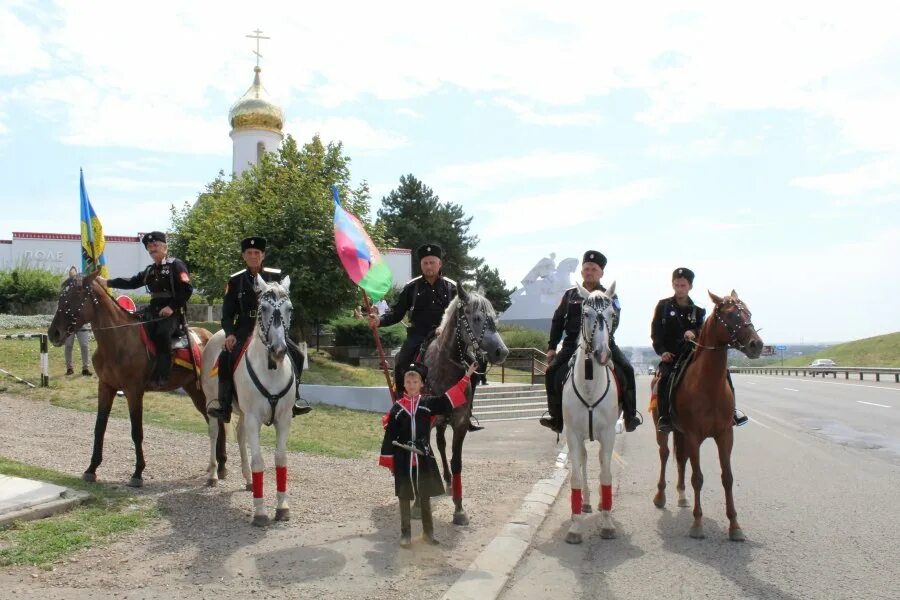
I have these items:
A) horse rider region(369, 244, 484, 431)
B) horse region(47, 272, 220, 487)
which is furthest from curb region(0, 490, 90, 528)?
horse rider region(369, 244, 484, 431)

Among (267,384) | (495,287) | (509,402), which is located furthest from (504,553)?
(495,287)

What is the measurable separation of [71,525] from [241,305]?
8.86ft

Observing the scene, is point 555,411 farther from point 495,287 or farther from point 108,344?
point 495,287

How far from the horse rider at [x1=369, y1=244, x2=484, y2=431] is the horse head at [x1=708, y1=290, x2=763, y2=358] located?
9.08 feet

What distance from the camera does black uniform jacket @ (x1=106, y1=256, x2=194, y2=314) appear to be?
904 centimetres

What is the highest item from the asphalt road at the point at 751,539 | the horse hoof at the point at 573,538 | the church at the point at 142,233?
the church at the point at 142,233

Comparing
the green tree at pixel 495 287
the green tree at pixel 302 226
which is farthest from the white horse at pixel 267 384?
the green tree at pixel 495 287

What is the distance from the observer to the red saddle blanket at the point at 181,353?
8789 mm

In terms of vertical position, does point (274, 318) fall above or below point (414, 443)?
above

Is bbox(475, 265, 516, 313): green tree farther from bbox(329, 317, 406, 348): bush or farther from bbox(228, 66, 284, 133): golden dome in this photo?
bbox(329, 317, 406, 348): bush

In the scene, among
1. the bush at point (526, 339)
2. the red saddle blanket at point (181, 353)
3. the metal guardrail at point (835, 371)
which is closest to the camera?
the red saddle blanket at point (181, 353)

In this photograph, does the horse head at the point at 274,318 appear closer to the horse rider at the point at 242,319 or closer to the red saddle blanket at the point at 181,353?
the horse rider at the point at 242,319

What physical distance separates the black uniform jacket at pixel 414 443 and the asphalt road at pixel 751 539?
1.11 meters

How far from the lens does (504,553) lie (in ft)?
20.7
